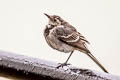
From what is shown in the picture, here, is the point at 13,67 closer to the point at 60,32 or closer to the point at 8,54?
the point at 8,54

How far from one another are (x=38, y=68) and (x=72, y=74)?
0.05m

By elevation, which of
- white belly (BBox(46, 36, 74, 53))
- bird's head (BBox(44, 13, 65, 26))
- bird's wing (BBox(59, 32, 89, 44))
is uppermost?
bird's head (BBox(44, 13, 65, 26))

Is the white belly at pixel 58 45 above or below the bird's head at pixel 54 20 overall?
below

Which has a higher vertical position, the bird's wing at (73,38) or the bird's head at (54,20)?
the bird's head at (54,20)

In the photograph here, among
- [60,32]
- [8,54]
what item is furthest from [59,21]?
[8,54]

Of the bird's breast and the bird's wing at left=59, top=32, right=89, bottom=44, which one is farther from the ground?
the bird's wing at left=59, top=32, right=89, bottom=44

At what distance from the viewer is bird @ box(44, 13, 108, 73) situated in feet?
2.23

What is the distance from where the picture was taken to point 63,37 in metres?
0.70

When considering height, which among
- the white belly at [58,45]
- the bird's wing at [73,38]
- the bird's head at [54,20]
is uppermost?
the bird's head at [54,20]

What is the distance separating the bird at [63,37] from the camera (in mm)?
680

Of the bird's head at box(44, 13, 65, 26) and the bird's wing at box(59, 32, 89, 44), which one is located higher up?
the bird's head at box(44, 13, 65, 26)

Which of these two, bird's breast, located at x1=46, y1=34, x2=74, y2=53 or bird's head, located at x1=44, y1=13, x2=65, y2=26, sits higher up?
bird's head, located at x1=44, y1=13, x2=65, y2=26

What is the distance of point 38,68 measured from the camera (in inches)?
15.9

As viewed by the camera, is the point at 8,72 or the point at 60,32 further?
the point at 60,32
